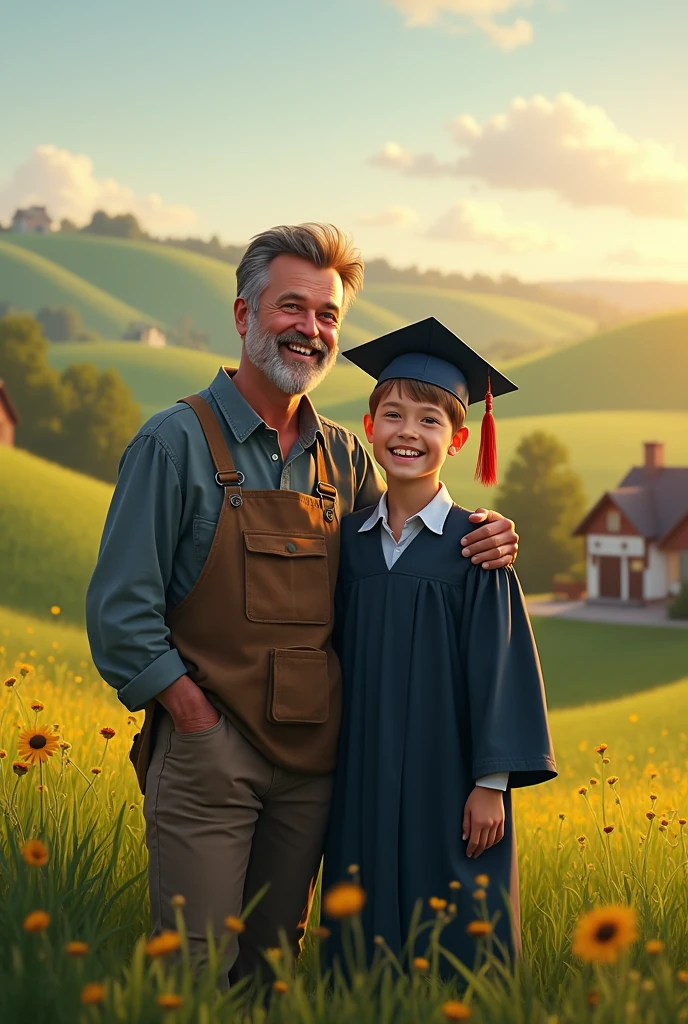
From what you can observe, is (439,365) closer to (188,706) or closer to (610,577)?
(188,706)

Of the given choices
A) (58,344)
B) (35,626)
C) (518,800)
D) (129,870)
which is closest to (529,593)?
(35,626)

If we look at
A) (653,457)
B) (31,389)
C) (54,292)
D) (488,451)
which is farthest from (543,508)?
(54,292)

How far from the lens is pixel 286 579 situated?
357cm

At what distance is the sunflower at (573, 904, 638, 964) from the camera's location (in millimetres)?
2236

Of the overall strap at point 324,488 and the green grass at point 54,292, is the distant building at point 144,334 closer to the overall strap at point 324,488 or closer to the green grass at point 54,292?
the green grass at point 54,292

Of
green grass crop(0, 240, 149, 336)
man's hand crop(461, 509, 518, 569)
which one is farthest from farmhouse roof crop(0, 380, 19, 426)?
green grass crop(0, 240, 149, 336)

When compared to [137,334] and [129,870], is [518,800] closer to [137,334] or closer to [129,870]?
[129,870]

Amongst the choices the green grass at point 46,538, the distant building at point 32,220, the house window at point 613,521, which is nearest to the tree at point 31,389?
the green grass at point 46,538

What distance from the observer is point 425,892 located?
11.4ft

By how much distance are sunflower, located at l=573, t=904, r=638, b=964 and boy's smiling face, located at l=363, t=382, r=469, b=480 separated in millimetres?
1578

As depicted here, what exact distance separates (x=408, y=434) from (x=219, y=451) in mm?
597

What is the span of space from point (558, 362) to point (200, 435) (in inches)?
2387

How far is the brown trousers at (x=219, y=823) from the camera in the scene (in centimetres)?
347

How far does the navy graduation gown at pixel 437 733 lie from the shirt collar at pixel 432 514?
2.3 inches
